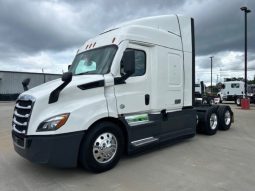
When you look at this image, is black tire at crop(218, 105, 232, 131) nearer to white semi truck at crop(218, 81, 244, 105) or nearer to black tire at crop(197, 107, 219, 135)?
black tire at crop(197, 107, 219, 135)

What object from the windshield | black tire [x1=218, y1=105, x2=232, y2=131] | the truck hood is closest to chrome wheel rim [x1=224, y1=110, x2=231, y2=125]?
black tire [x1=218, y1=105, x2=232, y2=131]

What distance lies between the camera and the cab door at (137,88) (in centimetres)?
582

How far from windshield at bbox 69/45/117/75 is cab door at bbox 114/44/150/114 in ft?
1.02

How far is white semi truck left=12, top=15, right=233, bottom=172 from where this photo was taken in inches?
191

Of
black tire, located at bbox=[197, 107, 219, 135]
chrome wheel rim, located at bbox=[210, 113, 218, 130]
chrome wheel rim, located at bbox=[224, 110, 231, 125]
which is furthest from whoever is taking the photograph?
chrome wheel rim, located at bbox=[224, 110, 231, 125]

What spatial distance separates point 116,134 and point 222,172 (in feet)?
6.99

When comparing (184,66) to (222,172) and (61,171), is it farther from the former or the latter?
(61,171)

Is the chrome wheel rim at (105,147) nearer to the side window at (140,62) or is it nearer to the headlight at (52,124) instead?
the headlight at (52,124)

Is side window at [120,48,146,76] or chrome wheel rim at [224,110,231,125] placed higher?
side window at [120,48,146,76]

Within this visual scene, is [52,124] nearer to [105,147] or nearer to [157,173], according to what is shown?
[105,147]

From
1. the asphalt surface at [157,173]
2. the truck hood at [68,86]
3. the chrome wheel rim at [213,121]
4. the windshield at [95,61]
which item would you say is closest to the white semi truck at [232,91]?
the chrome wheel rim at [213,121]

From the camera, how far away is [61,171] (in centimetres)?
548

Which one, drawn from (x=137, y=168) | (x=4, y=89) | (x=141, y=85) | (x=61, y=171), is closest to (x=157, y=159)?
(x=137, y=168)

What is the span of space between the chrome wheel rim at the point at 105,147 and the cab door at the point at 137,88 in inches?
23.4
